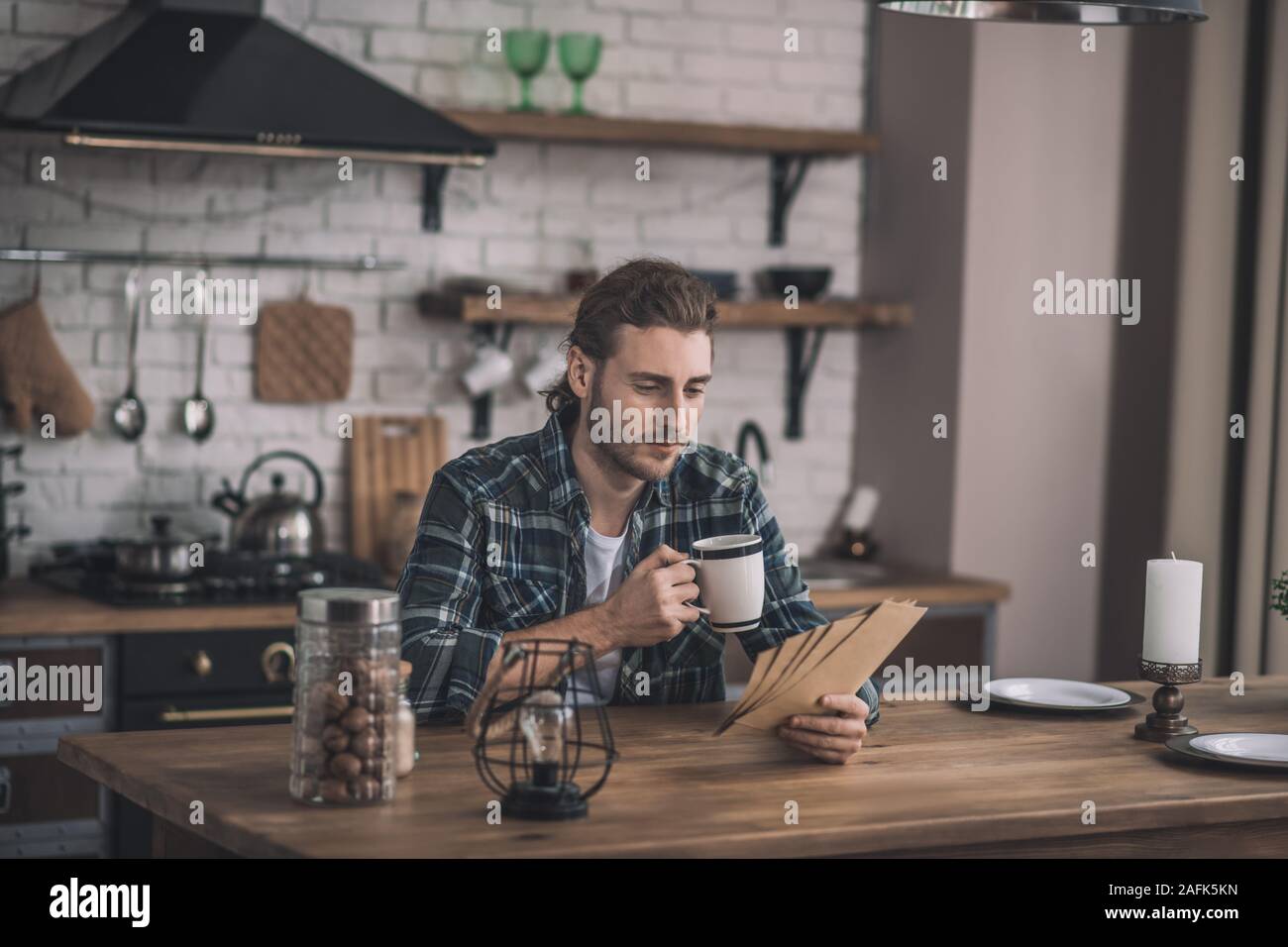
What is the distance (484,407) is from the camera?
4062 mm

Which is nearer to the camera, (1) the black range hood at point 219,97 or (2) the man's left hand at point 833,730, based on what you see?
(2) the man's left hand at point 833,730

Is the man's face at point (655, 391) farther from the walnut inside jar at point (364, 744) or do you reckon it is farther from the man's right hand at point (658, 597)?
the walnut inside jar at point (364, 744)

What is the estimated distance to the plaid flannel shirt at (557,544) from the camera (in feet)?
7.74

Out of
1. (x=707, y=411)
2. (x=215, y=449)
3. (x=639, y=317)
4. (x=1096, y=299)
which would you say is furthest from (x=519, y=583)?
(x=1096, y=299)

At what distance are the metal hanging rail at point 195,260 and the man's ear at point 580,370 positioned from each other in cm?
151

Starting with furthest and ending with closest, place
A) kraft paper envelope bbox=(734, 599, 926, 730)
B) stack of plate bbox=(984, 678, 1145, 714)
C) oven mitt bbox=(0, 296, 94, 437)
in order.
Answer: oven mitt bbox=(0, 296, 94, 437)
stack of plate bbox=(984, 678, 1145, 714)
kraft paper envelope bbox=(734, 599, 926, 730)

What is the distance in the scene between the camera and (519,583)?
2.46 m

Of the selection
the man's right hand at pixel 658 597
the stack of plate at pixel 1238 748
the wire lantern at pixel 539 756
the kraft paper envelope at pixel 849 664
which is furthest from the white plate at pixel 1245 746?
the wire lantern at pixel 539 756

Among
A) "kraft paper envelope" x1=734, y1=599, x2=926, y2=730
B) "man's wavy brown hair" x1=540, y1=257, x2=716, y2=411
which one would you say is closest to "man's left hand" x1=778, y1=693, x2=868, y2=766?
"kraft paper envelope" x1=734, y1=599, x2=926, y2=730

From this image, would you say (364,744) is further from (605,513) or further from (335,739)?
(605,513)

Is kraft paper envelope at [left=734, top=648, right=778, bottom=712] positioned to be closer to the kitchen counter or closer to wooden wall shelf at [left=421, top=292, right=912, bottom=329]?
the kitchen counter

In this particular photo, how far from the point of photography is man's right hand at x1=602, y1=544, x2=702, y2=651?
2080 mm

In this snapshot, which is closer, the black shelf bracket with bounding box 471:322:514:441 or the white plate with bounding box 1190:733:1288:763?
the white plate with bounding box 1190:733:1288:763

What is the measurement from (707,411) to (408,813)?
106 inches
